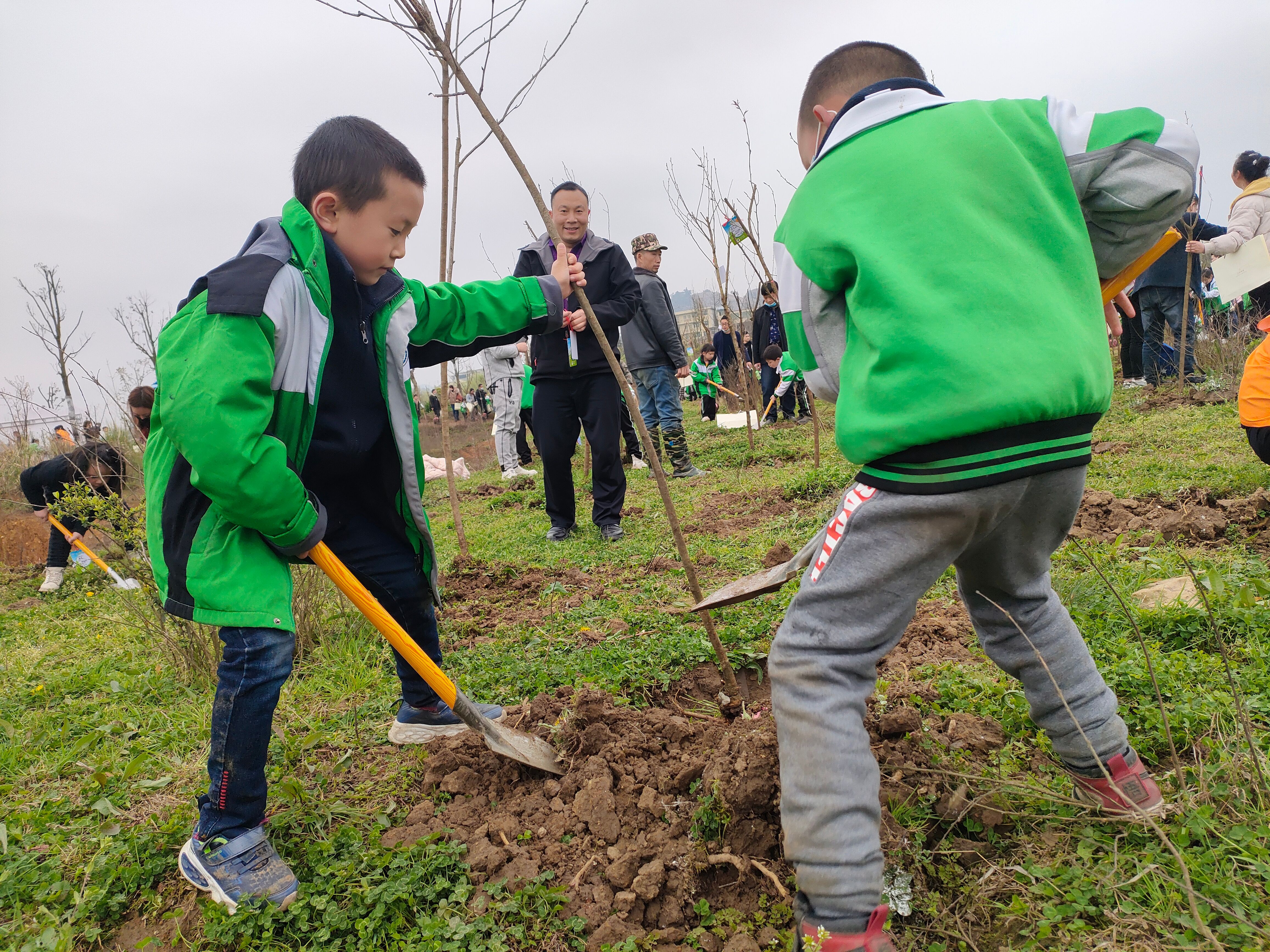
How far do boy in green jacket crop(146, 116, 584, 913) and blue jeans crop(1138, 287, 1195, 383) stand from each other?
8.21 metres

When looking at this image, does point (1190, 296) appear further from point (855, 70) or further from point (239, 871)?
point (239, 871)

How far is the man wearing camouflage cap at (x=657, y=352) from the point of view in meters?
7.68

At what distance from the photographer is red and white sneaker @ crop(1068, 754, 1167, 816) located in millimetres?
1562

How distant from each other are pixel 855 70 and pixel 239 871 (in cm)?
235

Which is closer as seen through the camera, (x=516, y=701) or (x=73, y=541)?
(x=516, y=701)

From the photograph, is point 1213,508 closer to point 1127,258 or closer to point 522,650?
point 1127,258

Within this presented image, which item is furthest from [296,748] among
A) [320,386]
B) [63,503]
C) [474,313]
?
[63,503]

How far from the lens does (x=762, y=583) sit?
1752mm

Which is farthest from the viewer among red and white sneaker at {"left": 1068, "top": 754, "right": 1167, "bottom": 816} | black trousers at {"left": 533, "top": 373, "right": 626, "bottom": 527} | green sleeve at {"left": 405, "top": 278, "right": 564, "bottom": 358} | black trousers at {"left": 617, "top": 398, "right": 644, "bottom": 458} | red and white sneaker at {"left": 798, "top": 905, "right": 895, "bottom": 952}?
black trousers at {"left": 617, "top": 398, "right": 644, "bottom": 458}

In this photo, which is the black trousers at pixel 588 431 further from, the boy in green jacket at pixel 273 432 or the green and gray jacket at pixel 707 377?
the green and gray jacket at pixel 707 377

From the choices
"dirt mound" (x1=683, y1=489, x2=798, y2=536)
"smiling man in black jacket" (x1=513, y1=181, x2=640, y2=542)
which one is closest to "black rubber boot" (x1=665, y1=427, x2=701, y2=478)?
"dirt mound" (x1=683, y1=489, x2=798, y2=536)

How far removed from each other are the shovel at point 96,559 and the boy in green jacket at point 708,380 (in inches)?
363

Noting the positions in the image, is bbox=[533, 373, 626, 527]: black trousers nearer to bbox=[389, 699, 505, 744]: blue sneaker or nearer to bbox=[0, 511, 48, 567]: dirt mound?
bbox=[389, 699, 505, 744]: blue sneaker

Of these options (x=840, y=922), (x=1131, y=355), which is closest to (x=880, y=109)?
(x=840, y=922)
